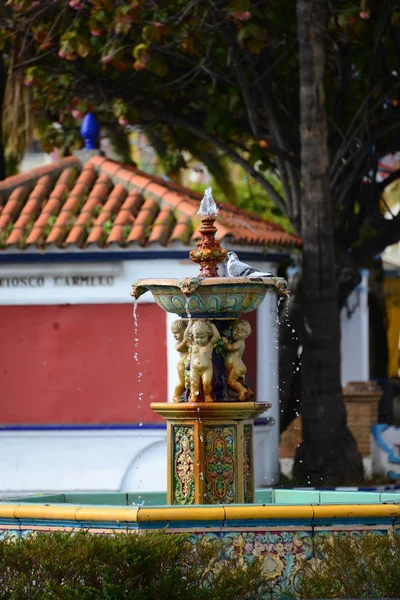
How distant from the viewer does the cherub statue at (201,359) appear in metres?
12.1

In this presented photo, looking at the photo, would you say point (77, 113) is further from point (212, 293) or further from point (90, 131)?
point (212, 293)

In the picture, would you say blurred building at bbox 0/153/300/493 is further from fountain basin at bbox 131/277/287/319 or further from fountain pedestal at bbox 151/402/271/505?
fountain pedestal at bbox 151/402/271/505

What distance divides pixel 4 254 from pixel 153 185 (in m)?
1.94

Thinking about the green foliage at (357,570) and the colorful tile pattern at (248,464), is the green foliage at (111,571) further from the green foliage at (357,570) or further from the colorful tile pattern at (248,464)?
the colorful tile pattern at (248,464)

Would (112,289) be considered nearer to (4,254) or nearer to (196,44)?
(4,254)

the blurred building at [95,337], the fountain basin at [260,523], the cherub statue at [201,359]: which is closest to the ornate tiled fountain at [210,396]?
the cherub statue at [201,359]

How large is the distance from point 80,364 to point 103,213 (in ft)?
5.81

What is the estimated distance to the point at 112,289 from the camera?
1962 centimetres

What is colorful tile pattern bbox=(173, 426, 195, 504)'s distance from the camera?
12055mm

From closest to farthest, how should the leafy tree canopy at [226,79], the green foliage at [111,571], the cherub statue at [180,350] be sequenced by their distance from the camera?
the green foliage at [111,571], the cherub statue at [180,350], the leafy tree canopy at [226,79]

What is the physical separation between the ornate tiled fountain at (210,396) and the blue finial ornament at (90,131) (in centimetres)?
889

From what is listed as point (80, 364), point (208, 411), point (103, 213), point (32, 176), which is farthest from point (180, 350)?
point (32, 176)

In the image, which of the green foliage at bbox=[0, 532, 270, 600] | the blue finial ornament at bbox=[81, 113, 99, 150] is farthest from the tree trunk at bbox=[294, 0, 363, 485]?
the green foliage at bbox=[0, 532, 270, 600]

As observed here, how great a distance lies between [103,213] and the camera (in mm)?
19797
